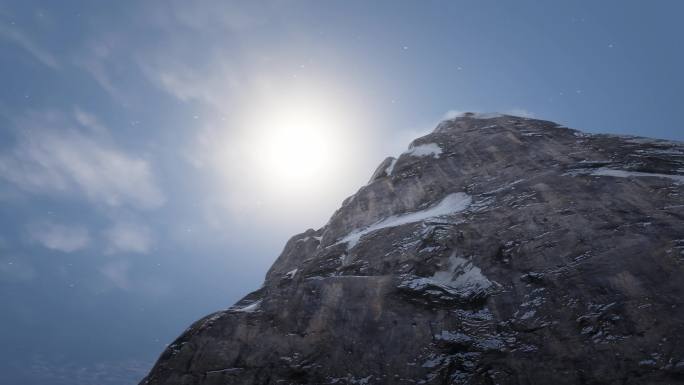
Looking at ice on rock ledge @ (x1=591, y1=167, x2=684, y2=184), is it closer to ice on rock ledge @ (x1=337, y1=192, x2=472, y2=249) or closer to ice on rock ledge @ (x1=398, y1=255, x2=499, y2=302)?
ice on rock ledge @ (x1=337, y1=192, x2=472, y2=249)

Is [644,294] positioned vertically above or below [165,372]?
below

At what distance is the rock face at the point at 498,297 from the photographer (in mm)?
10352

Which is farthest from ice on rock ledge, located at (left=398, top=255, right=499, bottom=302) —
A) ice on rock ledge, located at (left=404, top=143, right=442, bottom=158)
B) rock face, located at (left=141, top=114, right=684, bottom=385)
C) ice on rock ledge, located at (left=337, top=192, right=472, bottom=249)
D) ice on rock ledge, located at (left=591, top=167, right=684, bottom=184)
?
ice on rock ledge, located at (left=404, top=143, right=442, bottom=158)

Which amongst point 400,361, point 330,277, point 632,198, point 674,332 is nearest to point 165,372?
point 330,277

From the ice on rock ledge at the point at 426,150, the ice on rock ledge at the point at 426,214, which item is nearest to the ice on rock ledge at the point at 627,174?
the ice on rock ledge at the point at 426,214

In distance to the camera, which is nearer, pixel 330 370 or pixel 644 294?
pixel 644 294

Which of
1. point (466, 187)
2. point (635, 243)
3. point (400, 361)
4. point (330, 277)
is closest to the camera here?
point (400, 361)

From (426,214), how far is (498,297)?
22.1 ft

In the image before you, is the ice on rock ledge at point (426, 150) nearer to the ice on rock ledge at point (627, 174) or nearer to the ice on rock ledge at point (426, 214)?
the ice on rock ledge at point (426, 214)

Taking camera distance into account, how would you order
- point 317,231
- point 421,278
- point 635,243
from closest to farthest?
point 635,243
point 421,278
point 317,231

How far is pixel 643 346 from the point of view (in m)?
9.68

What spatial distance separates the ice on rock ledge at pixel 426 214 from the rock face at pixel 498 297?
0.53 ft

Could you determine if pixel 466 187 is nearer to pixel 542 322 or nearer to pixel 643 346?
pixel 542 322

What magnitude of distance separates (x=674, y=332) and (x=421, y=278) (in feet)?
24.0
